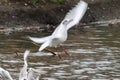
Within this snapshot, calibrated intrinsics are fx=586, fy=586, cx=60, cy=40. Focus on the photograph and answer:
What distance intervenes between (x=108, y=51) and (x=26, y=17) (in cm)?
610

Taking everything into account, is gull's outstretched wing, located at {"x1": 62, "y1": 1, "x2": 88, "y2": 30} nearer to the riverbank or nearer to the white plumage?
the white plumage

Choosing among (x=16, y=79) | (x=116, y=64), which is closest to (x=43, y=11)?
(x=116, y=64)

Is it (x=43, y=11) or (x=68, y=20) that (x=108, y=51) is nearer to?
Result: (x=68, y=20)

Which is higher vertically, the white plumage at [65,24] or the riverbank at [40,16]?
the riverbank at [40,16]

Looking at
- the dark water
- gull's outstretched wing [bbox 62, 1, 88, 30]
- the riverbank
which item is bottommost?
the dark water

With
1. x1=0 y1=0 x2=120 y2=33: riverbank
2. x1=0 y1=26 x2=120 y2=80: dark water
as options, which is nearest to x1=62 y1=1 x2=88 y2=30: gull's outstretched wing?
x1=0 y1=26 x2=120 y2=80: dark water

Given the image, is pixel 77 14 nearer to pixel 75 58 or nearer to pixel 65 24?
pixel 65 24

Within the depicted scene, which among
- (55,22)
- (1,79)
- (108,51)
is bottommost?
(1,79)

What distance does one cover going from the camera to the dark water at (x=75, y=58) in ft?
47.6

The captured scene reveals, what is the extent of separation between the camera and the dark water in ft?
47.6

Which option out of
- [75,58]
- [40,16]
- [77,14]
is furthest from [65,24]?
[40,16]

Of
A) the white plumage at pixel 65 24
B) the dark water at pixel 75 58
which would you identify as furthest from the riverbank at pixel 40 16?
the white plumage at pixel 65 24

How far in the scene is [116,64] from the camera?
51.3 ft

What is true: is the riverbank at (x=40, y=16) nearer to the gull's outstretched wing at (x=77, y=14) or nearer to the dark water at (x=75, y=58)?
the dark water at (x=75, y=58)
